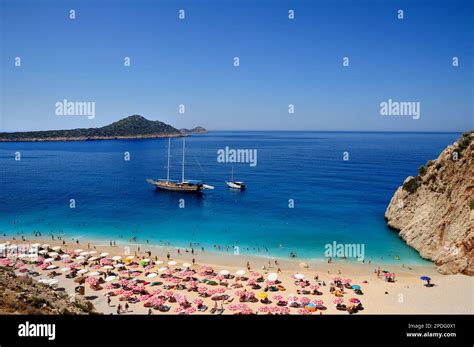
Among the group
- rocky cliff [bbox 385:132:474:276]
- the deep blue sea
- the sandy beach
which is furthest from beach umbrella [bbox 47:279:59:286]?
rocky cliff [bbox 385:132:474:276]

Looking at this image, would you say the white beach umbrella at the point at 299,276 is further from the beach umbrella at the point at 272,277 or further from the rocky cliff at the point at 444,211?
the rocky cliff at the point at 444,211

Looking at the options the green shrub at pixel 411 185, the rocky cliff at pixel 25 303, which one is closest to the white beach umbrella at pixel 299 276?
the rocky cliff at pixel 25 303

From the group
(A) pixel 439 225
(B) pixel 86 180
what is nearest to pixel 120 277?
(A) pixel 439 225

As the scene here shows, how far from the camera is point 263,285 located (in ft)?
108

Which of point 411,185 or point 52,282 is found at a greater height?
point 411,185

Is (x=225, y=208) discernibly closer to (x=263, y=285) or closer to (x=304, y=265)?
(x=304, y=265)

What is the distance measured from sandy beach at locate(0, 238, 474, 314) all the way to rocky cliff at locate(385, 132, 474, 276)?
2731 millimetres

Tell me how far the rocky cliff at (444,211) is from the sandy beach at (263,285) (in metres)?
2.73

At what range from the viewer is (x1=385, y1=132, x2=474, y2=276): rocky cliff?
34.8 metres

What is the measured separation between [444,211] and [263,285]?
22.7m

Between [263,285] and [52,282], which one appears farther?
[263,285]

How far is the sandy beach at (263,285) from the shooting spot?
2831 centimetres

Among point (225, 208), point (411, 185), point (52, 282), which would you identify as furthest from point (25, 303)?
point (225, 208)

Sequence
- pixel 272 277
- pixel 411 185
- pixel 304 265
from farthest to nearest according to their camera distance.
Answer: pixel 411 185 → pixel 304 265 → pixel 272 277
